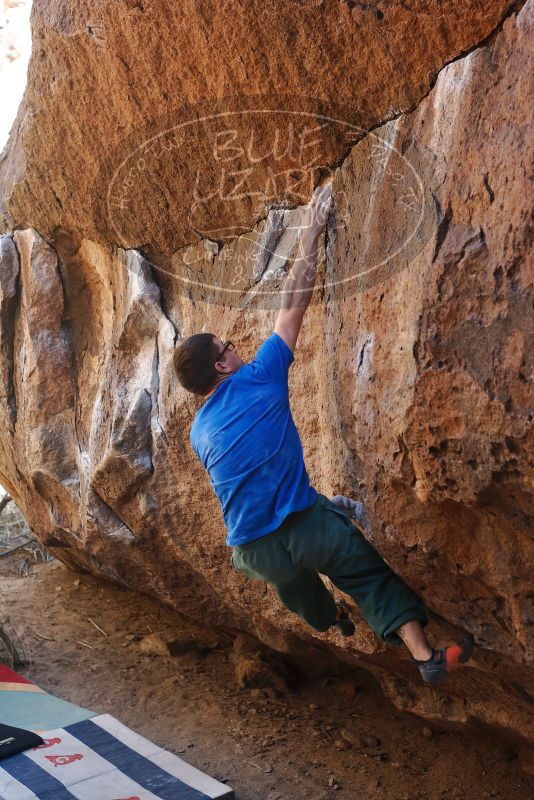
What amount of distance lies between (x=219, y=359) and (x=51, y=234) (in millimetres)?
2062

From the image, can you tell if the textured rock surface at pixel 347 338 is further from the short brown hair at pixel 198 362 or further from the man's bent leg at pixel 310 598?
the short brown hair at pixel 198 362

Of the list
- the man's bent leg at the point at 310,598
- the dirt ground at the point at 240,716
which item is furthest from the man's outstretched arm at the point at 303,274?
the dirt ground at the point at 240,716

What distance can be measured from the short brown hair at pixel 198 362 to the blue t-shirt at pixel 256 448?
5 cm

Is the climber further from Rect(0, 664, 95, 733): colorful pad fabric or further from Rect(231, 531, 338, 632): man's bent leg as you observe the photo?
Rect(0, 664, 95, 733): colorful pad fabric

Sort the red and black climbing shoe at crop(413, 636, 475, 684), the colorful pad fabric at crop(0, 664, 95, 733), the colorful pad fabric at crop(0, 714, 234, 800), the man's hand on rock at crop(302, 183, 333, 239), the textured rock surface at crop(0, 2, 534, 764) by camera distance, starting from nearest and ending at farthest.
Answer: the textured rock surface at crop(0, 2, 534, 764) < the red and black climbing shoe at crop(413, 636, 475, 684) < the man's hand on rock at crop(302, 183, 333, 239) < the colorful pad fabric at crop(0, 714, 234, 800) < the colorful pad fabric at crop(0, 664, 95, 733)

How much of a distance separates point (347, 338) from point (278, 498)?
555mm

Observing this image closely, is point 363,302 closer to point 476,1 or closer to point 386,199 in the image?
point 386,199

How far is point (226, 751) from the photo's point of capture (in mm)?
3768

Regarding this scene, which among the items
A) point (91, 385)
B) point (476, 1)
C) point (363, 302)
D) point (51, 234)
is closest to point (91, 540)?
point (91, 385)

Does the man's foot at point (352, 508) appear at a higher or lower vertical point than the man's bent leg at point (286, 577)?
higher

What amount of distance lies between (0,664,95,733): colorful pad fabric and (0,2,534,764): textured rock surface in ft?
2.41

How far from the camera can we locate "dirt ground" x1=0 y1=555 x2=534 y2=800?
11.4ft

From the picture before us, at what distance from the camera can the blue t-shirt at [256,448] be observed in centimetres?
257

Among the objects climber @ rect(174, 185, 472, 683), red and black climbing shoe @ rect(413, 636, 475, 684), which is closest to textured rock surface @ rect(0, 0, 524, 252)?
climber @ rect(174, 185, 472, 683)
